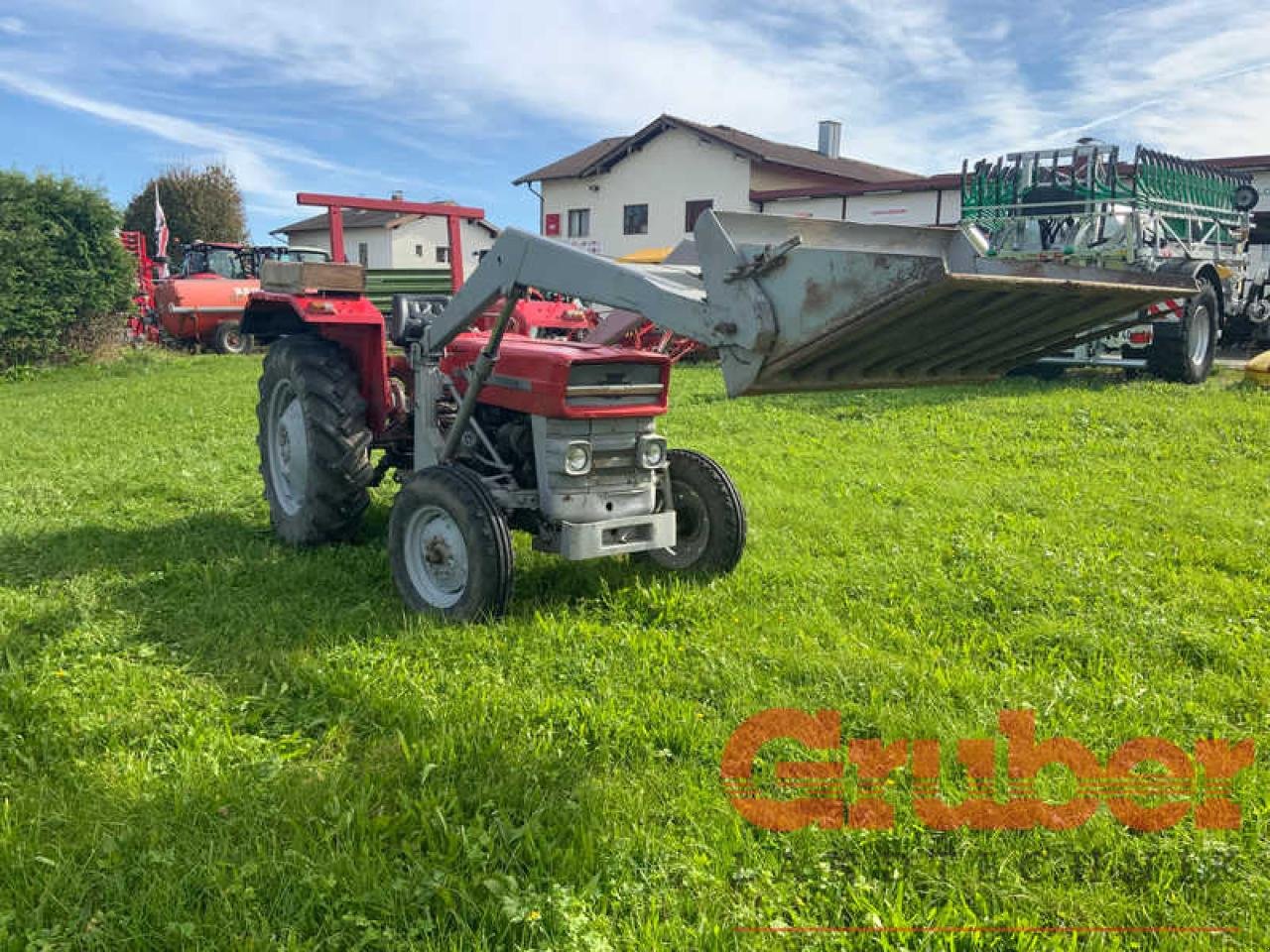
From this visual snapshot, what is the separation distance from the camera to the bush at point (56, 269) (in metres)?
14.6

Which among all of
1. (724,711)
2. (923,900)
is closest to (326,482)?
(724,711)

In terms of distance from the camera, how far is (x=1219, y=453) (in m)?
7.59

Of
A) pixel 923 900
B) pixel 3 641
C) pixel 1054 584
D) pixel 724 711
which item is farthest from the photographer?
pixel 1054 584

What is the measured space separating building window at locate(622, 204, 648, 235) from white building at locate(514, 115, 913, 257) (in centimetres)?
3

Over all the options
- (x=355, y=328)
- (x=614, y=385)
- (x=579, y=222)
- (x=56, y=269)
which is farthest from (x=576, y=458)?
(x=579, y=222)

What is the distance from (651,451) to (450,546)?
3.26ft

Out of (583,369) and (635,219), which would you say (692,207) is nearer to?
(635,219)

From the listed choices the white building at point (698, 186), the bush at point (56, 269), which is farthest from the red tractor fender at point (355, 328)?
the white building at point (698, 186)

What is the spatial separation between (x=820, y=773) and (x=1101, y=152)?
11.4m

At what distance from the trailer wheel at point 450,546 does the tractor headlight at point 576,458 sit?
36 cm

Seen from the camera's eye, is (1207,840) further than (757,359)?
No

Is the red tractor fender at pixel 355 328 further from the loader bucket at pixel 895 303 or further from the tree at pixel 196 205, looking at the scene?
the tree at pixel 196 205

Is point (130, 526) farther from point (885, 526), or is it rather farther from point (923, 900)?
point (923, 900)

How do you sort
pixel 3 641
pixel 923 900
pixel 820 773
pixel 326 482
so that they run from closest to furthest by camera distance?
pixel 923 900
pixel 820 773
pixel 3 641
pixel 326 482
